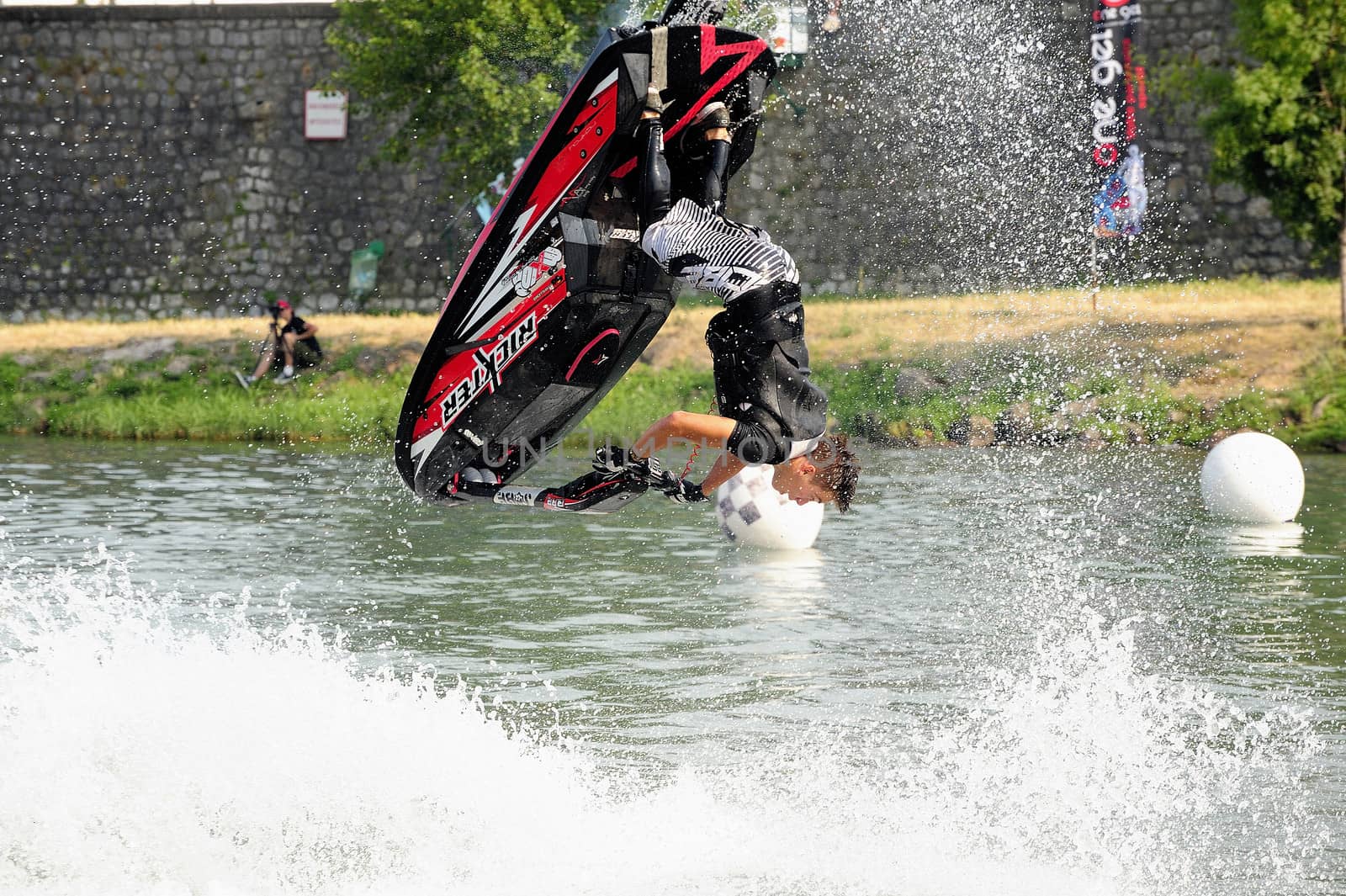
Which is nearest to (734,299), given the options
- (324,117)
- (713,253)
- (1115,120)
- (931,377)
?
(713,253)

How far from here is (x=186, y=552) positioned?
13.6 metres

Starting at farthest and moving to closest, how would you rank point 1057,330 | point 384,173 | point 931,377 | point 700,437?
point 384,173 < point 1057,330 < point 931,377 < point 700,437

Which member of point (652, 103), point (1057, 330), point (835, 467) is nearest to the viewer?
point (652, 103)

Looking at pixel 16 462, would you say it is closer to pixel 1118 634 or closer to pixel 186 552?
pixel 186 552

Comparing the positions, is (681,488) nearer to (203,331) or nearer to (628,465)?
(628,465)

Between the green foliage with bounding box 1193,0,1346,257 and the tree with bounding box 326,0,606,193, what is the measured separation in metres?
8.51

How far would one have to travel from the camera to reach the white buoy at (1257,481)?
14.9 metres

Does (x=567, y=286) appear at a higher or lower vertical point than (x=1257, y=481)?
higher

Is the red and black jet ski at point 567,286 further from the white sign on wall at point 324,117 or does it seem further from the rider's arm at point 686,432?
the white sign on wall at point 324,117

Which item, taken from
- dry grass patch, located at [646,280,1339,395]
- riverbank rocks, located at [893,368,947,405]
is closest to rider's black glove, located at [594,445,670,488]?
riverbank rocks, located at [893,368,947,405]

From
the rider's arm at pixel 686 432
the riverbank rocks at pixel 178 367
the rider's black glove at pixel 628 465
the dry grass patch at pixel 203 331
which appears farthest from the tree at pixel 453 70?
the rider's arm at pixel 686 432

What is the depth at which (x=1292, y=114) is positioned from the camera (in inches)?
862

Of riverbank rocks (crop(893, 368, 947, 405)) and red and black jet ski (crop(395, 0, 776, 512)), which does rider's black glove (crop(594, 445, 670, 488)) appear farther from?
riverbank rocks (crop(893, 368, 947, 405))

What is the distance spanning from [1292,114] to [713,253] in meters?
17.4
